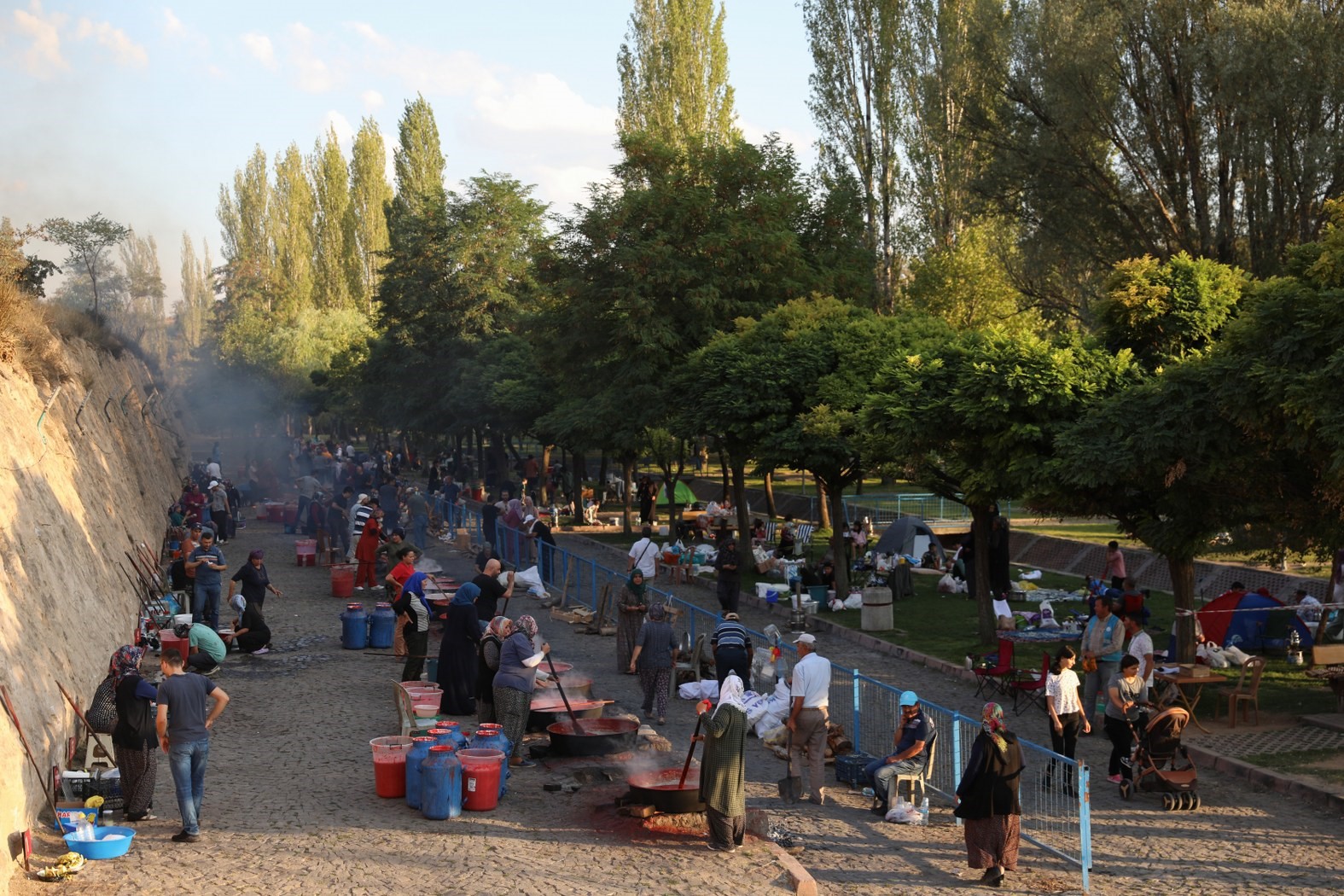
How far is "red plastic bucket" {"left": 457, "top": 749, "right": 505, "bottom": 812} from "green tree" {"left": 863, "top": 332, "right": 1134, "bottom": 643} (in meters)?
9.11

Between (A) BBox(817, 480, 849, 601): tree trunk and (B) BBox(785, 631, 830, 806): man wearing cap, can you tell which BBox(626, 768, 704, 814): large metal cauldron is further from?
(A) BBox(817, 480, 849, 601): tree trunk

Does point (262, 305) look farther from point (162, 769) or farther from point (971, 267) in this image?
point (162, 769)

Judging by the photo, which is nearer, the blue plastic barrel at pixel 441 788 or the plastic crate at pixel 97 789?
the plastic crate at pixel 97 789

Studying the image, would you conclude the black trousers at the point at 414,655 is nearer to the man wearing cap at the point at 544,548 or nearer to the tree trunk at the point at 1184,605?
the man wearing cap at the point at 544,548

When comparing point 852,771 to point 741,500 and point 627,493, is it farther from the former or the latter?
point 627,493

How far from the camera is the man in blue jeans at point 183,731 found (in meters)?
9.97

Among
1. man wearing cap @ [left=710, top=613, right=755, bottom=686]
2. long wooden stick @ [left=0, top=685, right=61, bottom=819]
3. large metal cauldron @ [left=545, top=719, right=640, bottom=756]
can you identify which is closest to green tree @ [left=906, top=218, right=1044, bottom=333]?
man wearing cap @ [left=710, top=613, right=755, bottom=686]

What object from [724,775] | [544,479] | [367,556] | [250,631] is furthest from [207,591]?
[544,479]

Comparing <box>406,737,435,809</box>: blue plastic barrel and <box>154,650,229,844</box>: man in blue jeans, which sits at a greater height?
<box>154,650,229,844</box>: man in blue jeans

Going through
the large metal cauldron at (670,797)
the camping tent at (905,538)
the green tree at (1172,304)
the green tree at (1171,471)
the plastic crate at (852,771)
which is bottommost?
the plastic crate at (852,771)

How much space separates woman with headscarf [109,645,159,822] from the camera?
10.1 metres

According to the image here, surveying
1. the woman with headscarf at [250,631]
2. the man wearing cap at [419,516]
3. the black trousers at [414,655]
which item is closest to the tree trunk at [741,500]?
the man wearing cap at [419,516]

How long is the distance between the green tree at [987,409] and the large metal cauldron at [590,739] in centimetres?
717

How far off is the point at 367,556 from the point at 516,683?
43.9 ft
